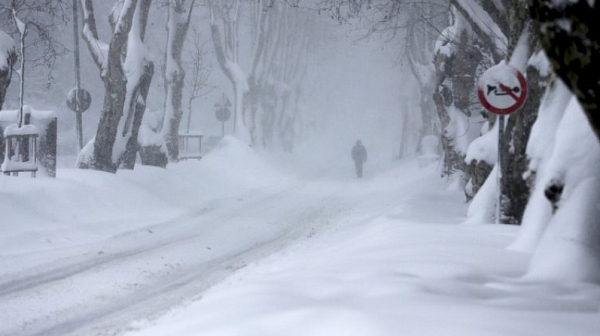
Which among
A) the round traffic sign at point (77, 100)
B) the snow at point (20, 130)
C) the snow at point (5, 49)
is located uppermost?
the snow at point (5, 49)

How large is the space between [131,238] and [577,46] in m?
8.59

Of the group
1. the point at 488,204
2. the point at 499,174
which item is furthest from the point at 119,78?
the point at 499,174

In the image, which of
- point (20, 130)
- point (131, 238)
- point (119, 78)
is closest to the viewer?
point (131, 238)

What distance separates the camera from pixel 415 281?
4.86 m

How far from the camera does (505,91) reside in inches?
298

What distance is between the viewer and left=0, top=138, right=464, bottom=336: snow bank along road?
20.6ft

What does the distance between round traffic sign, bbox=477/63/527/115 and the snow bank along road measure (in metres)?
3.58

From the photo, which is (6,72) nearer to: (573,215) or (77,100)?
(77,100)

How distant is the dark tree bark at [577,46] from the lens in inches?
113

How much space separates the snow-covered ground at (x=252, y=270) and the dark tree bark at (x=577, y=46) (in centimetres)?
136

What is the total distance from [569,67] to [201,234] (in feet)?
28.6

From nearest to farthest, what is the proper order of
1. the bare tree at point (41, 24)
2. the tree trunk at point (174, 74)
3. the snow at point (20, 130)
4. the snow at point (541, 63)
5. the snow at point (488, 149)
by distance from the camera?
1. the snow at point (541, 63)
2. the snow at point (488, 149)
3. the snow at point (20, 130)
4. the bare tree at point (41, 24)
5. the tree trunk at point (174, 74)

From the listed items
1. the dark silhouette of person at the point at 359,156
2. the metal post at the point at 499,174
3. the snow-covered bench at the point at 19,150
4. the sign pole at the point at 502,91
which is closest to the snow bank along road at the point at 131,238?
the snow-covered bench at the point at 19,150

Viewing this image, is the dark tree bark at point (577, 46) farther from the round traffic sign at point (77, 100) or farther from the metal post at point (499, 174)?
the round traffic sign at point (77, 100)
